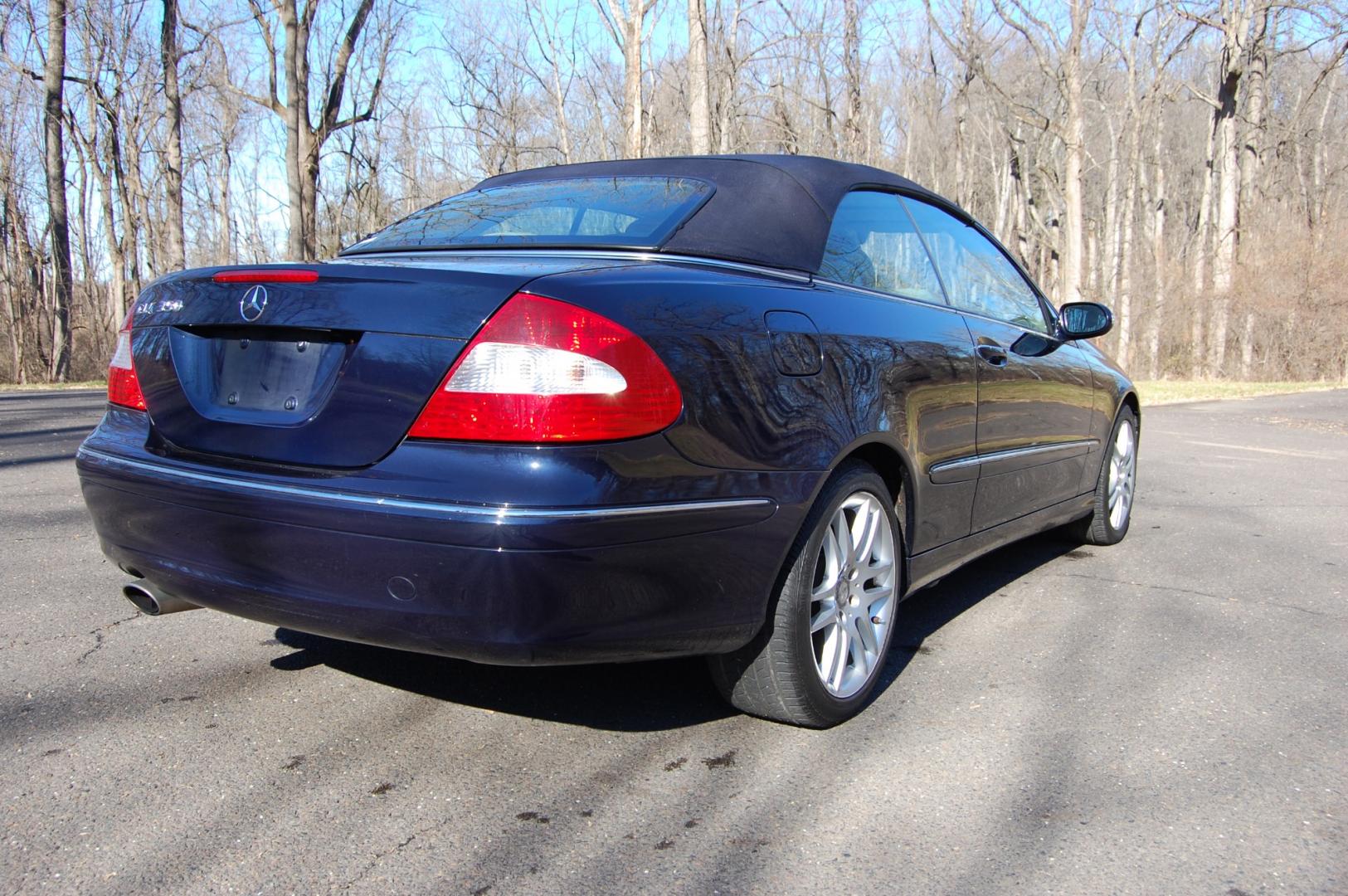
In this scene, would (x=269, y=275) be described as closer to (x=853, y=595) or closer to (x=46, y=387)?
(x=853, y=595)

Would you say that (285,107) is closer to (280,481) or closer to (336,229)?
(336,229)

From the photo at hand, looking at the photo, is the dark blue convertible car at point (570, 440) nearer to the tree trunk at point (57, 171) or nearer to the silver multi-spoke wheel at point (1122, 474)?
the silver multi-spoke wheel at point (1122, 474)

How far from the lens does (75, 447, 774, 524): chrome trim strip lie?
2.09 metres

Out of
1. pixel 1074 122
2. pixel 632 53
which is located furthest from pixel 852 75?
pixel 632 53

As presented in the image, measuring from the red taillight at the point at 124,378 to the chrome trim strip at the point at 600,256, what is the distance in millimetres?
578

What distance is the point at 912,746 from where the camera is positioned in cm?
274

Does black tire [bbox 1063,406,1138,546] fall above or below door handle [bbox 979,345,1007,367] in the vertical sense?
below

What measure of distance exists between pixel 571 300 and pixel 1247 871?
181 cm

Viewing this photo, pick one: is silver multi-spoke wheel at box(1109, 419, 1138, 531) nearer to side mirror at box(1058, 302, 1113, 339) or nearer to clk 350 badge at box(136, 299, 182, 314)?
side mirror at box(1058, 302, 1113, 339)

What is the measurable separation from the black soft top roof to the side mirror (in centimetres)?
129

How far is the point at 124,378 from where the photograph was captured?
2.77 meters

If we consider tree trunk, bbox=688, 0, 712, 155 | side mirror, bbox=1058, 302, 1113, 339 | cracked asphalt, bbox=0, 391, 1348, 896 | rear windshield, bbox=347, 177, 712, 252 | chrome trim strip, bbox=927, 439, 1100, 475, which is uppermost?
tree trunk, bbox=688, 0, 712, 155

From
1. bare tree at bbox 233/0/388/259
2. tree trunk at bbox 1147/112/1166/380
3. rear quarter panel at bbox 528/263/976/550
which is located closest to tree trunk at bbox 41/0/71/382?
bare tree at bbox 233/0/388/259

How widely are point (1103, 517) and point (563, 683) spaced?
3.17 meters
